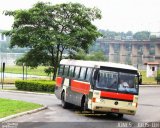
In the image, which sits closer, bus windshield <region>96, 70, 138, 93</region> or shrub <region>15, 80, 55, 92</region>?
bus windshield <region>96, 70, 138, 93</region>

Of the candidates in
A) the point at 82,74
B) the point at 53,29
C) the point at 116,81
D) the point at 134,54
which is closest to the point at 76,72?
the point at 82,74

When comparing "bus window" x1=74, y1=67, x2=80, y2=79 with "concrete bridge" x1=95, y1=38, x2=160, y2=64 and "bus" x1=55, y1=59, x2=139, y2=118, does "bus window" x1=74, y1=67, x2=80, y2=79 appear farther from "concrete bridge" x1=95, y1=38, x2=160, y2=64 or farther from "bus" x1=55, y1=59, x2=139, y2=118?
"concrete bridge" x1=95, y1=38, x2=160, y2=64

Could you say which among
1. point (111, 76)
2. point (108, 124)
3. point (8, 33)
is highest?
point (8, 33)

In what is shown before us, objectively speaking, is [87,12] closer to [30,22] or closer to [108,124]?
[30,22]

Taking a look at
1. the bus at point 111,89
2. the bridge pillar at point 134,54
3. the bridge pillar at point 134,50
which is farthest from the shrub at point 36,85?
the bridge pillar at point 134,50

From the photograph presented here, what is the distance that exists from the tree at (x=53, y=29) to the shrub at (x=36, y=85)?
2.68 metres

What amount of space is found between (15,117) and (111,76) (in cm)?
449

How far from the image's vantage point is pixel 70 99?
987 inches

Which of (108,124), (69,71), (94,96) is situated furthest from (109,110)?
(69,71)

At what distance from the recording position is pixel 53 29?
45000 mm

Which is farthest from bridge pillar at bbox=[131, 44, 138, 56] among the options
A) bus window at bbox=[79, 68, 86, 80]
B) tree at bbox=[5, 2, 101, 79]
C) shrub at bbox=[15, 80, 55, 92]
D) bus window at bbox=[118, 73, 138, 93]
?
bus window at bbox=[118, 73, 138, 93]

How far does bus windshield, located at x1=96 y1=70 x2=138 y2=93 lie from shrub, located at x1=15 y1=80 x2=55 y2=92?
20053mm

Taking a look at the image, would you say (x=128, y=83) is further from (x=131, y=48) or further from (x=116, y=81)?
(x=131, y=48)

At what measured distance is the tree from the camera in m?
43.8
